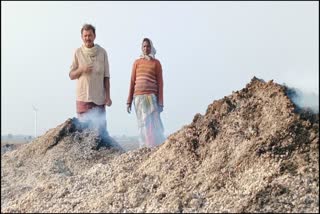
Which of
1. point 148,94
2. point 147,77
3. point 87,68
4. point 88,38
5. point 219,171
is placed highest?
point 88,38

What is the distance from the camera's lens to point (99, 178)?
6.74 meters

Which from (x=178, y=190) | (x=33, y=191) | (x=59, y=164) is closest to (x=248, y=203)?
(x=178, y=190)

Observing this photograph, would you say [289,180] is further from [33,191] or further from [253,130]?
[33,191]

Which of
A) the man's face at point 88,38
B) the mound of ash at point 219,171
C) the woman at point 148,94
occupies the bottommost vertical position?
the mound of ash at point 219,171

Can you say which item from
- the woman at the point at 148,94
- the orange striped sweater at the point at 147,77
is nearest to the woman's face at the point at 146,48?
the woman at the point at 148,94

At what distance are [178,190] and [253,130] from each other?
904mm

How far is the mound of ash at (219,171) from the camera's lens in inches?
221

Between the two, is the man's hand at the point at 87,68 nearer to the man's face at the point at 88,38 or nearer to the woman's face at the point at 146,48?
the man's face at the point at 88,38

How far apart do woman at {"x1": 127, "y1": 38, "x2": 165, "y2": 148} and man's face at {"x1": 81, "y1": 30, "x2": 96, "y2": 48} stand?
0.61 m

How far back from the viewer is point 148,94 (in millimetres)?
8789

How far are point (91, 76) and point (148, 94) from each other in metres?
0.73

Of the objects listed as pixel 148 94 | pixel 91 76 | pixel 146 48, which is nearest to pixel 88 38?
pixel 91 76

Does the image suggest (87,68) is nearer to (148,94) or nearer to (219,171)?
(148,94)

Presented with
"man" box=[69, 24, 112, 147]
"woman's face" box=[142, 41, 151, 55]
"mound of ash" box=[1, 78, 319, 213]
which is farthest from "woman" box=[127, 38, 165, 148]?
"mound of ash" box=[1, 78, 319, 213]
